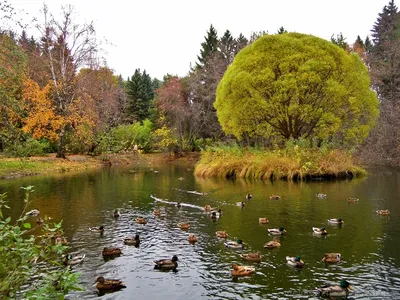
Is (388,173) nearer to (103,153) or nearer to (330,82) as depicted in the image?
(330,82)

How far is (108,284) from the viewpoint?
419 inches

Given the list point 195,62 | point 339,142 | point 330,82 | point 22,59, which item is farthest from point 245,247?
point 195,62

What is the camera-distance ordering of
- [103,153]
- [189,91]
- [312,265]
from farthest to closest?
[189,91] < [103,153] < [312,265]

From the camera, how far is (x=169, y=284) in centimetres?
1112

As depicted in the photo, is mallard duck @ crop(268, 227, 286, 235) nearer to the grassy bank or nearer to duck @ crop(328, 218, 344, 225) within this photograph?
duck @ crop(328, 218, 344, 225)

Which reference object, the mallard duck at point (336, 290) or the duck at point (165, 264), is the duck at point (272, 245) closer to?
the duck at point (165, 264)

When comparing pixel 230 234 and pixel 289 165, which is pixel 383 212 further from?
pixel 289 165

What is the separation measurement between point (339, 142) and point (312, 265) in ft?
95.3

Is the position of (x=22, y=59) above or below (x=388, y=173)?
above

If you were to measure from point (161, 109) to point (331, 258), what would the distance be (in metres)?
58.8

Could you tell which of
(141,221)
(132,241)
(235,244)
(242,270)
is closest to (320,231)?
(235,244)

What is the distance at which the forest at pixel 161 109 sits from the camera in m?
40.4

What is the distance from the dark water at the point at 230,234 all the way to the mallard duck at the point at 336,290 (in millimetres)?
232

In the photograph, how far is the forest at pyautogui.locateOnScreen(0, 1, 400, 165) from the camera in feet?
133
